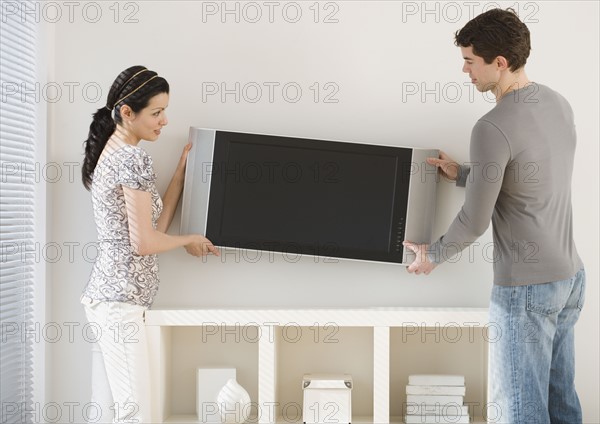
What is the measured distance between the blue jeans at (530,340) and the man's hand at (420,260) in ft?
1.62

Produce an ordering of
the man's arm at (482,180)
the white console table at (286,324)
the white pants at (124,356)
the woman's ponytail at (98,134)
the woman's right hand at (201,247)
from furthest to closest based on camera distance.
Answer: the woman's right hand at (201,247), the white console table at (286,324), the woman's ponytail at (98,134), the white pants at (124,356), the man's arm at (482,180)

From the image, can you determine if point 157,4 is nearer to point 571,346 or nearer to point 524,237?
point 524,237

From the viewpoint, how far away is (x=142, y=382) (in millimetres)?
2594

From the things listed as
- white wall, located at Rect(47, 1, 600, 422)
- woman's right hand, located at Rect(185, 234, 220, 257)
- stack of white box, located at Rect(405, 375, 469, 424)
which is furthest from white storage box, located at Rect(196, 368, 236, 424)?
stack of white box, located at Rect(405, 375, 469, 424)

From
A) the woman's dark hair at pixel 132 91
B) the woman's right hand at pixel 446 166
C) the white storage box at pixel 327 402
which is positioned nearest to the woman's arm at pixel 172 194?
the woman's dark hair at pixel 132 91

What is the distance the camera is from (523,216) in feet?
7.82

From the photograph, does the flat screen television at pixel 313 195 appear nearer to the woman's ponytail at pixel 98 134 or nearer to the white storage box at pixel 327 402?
the woman's ponytail at pixel 98 134

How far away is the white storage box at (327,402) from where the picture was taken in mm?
2883

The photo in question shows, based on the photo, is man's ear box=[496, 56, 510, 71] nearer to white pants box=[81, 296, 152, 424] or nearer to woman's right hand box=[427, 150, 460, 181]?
woman's right hand box=[427, 150, 460, 181]

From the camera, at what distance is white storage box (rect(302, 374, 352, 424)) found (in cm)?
288

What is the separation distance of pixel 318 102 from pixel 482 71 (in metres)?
0.78

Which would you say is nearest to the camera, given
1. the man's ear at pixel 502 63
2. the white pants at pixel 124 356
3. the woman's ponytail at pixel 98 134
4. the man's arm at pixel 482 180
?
the man's arm at pixel 482 180

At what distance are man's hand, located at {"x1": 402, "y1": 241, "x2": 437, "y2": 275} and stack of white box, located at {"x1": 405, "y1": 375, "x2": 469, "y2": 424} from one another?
0.43 metres

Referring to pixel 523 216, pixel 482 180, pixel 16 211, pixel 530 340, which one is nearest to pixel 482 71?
pixel 482 180
